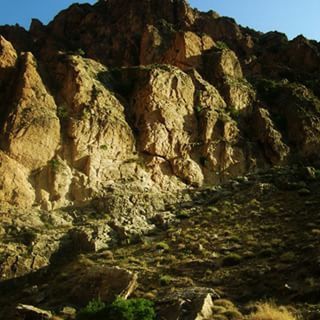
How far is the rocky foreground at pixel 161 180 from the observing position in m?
25.2

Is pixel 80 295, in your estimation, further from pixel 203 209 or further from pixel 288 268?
pixel 203 209

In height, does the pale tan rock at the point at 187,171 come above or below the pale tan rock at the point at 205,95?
below

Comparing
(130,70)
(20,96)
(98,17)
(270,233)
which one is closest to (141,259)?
(270,233)

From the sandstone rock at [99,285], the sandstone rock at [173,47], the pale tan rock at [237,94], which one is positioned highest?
the sandstone rock at [173,47]

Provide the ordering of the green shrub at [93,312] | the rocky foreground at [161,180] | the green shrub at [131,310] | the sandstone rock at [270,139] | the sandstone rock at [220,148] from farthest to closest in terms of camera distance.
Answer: the sandstone rock at [270,139]
the sandstone rock at [220,148]
the rocky foreground at [161,180]
the green shrub at [93,312]
the green shrub at [131,310]

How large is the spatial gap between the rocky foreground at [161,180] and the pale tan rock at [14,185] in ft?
0.27

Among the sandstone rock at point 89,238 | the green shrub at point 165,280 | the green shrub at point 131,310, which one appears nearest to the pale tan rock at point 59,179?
the sandstone rock at point 89,238

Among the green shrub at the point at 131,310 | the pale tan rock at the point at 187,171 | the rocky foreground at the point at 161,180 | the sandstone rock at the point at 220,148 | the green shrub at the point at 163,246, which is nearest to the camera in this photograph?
the green shrub at the point at 131,310

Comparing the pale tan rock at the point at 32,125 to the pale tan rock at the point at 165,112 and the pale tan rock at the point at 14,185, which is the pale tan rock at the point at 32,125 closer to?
the pale tan rock at the point at 14,185

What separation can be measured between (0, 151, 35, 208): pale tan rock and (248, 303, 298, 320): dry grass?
17920mm

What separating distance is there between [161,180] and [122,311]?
1891cm

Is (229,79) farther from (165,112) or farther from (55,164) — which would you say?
(55,164)

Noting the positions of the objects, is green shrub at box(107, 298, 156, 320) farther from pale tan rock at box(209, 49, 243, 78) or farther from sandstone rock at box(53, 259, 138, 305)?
pale tan rock at box(209, 49, 243, 78)

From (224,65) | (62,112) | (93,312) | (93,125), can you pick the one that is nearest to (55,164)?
(93,125)
